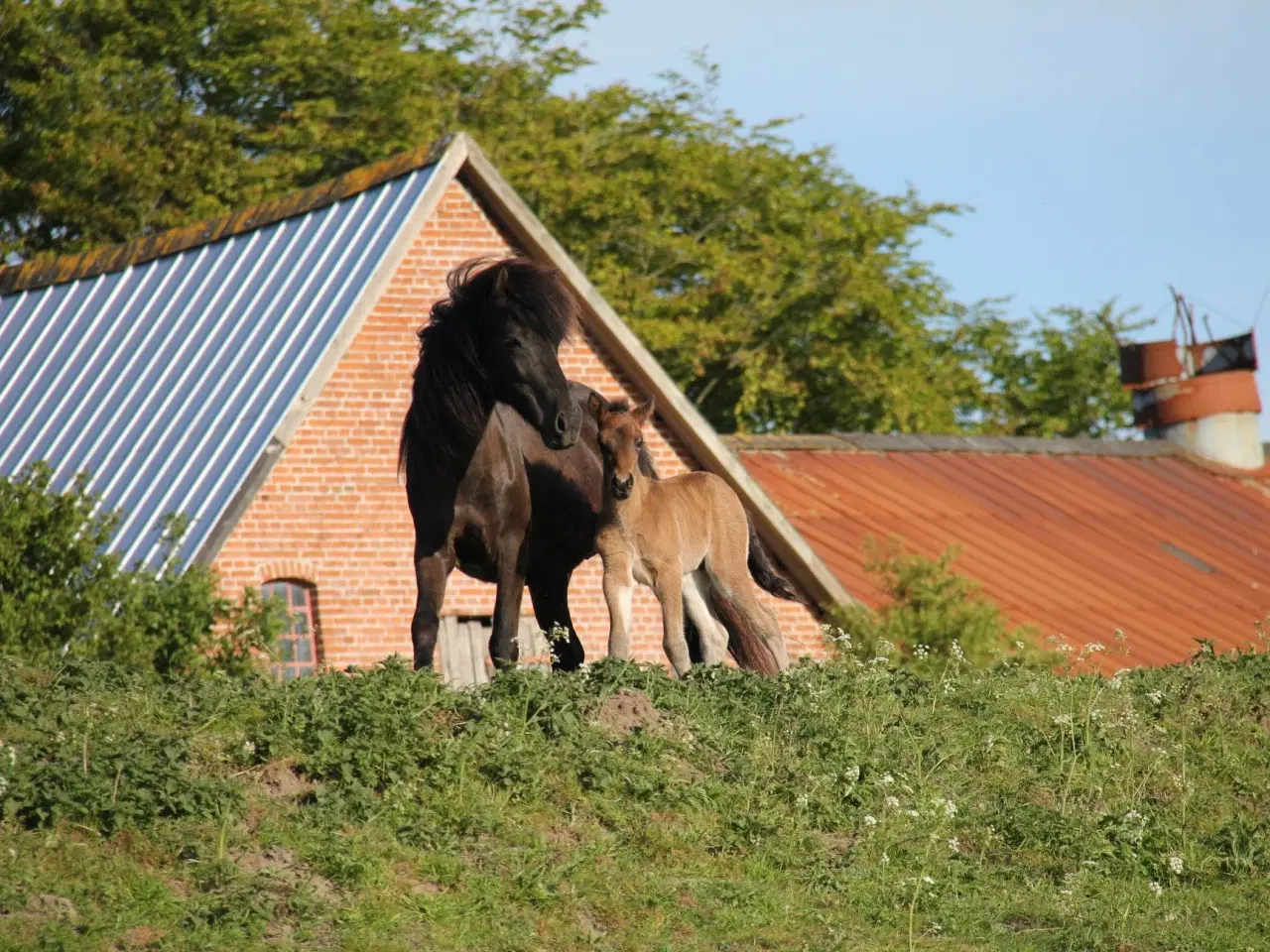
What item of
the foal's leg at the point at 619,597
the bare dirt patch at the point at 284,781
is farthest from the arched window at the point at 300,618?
the bare dirt patch at the point at 284,781

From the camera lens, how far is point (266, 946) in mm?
6715

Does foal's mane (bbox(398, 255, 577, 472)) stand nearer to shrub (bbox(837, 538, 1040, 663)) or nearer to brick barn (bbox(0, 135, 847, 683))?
brick barn (bbox(0, 135, 847, 683))

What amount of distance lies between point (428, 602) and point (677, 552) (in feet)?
4.67

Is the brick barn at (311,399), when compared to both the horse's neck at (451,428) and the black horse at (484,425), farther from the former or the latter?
the horse's neck at (451,428)

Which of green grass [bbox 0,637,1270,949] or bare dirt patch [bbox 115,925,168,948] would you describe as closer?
bare dirt patch [bbox 115,925,168,948]

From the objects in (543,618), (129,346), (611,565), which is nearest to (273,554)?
(129,346)

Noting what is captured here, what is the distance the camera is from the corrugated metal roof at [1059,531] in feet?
75.2

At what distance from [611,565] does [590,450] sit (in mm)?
1262

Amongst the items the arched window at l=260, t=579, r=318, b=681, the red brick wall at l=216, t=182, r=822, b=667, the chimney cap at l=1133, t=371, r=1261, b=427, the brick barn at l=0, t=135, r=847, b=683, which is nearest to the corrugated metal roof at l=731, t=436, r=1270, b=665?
the chimney cap at l=1133, t=371, r=1261, b=427

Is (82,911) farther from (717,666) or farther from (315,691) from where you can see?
(717,666)

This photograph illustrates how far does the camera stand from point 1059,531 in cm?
2588

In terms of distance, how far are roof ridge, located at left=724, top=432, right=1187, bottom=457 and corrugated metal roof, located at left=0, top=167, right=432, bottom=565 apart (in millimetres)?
7491

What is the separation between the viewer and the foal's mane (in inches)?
376

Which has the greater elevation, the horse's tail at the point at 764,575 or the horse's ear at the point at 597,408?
the horse's ear at the point at 597,408
